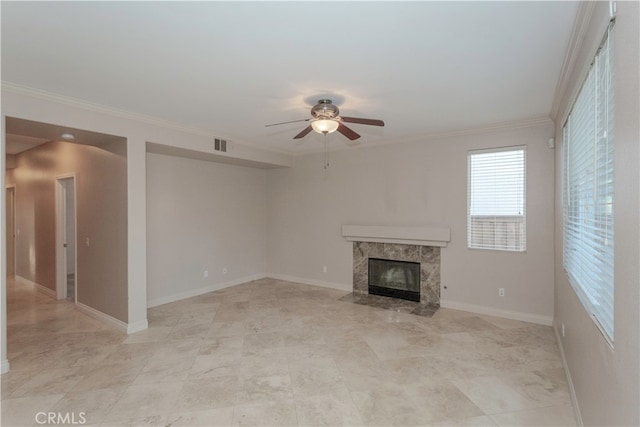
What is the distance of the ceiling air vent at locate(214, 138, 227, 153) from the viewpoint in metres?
4.71

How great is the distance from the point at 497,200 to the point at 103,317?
18.2ft

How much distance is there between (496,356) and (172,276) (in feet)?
15.1

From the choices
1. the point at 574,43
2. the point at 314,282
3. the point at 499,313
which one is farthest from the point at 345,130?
the point at 314,282

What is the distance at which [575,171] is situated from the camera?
2471mm

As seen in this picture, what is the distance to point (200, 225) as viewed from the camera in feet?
17.9

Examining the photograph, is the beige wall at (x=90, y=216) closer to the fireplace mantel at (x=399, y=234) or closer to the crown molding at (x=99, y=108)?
the crown molding at (x=99, y=108)

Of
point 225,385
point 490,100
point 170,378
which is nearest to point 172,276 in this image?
point 170,378

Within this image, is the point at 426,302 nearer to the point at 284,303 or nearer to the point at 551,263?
the point at 551,263

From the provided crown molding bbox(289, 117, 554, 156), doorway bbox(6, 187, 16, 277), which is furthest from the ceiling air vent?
doorway bbox(6, 187, 16, 277)

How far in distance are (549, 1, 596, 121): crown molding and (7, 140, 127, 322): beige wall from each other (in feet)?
14.2

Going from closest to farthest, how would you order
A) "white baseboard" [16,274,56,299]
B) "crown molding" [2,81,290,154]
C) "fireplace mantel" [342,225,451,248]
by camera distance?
"crown molding" [2,81,290,154] → "fireplace mantel" [342,225,451,248] → "white baseboard" [16,274,56,299]

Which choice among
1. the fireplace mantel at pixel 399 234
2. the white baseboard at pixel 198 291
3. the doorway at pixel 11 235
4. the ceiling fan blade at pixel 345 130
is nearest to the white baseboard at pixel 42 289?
the doorway at pixel 11 235

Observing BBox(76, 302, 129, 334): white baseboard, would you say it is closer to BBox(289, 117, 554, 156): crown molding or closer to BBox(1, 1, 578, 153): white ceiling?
BBox(1, 1, 578, 153): white ceiling

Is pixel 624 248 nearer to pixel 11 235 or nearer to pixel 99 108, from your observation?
pixel 99 108
